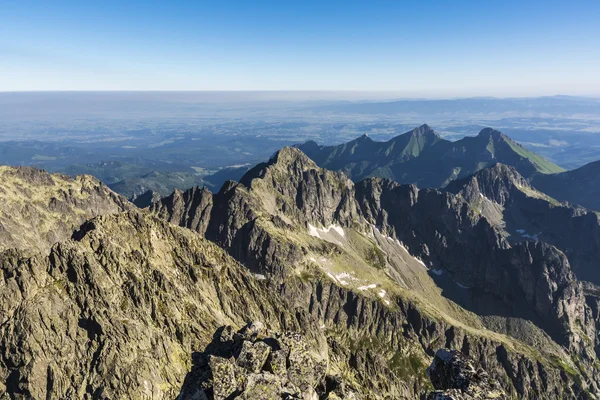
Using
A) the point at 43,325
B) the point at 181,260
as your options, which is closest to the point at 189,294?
the point at 181,260

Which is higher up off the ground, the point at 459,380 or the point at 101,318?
the point at 459,380

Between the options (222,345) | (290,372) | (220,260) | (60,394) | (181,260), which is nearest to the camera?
(290,372)

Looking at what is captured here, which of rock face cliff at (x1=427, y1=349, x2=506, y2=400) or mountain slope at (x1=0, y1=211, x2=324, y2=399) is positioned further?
mountain slope at (x1=0, y1=211, x2=324, y2=399)

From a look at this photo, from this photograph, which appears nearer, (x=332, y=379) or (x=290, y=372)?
(x=290, y=372)

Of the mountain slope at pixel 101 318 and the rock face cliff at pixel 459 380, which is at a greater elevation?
the rock face cliff at pixel 459 380

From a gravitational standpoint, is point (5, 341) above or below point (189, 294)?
above

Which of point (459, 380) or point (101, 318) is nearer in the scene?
point (459, 380)

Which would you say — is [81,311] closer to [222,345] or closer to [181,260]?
[181,260]

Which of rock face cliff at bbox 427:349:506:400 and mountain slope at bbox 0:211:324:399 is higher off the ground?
rock face cliff at bbox 427:349:506:400

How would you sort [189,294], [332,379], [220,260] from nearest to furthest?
[332,379], [189,294], [220,260]

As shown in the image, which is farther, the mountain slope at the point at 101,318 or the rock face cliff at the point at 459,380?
the mountain slope at the point at 101,318

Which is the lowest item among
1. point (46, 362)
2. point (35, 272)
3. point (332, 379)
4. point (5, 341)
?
point (46, 362)
